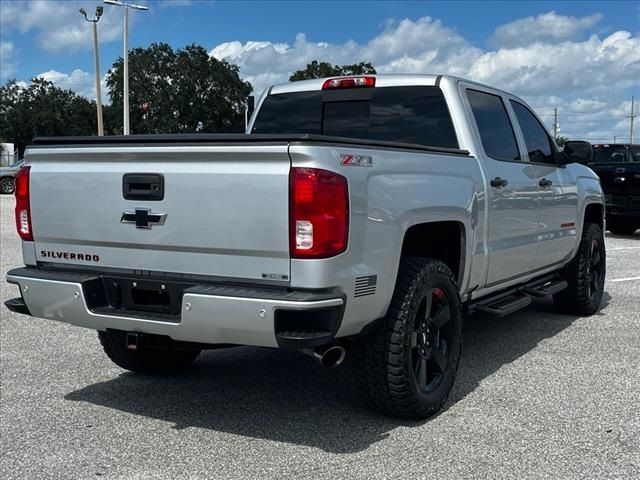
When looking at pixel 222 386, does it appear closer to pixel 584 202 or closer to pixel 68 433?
pixel 68 433

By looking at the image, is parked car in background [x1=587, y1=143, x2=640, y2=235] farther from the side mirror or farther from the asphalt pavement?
the asphalt pavement

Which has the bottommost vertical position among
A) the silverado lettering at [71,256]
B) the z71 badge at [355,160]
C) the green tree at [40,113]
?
the silverado lettering at [71,256]

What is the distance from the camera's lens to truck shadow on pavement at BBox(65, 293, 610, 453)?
3918mm

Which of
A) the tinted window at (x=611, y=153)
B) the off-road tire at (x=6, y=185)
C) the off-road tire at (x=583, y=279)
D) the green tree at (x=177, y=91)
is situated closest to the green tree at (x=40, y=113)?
the green tree at (x=177, y=91)

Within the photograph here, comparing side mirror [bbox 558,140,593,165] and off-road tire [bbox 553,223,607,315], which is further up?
side mirror [bbox 558,140,593,165]

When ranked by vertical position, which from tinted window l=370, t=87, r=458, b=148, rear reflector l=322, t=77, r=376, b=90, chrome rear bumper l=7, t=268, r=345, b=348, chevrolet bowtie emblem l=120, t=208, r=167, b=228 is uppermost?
rear reflector l=322, t=77, r=376, b=90

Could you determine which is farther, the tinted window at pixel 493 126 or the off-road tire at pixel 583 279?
the off-road tire at pixel 583 279

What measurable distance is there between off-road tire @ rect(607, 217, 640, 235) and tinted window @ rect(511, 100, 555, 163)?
962 cm

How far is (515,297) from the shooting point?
543cm

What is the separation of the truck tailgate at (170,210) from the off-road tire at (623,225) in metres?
13.1

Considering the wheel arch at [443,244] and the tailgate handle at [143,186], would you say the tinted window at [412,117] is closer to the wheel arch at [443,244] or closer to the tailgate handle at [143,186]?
the wheel arch at [443,244]

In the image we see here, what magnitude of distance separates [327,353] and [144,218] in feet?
3.67

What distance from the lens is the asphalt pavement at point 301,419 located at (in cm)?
344

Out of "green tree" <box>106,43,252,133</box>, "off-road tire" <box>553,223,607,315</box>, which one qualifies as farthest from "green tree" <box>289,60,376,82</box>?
"off-road tire" <box>553,223,607,315</box>
